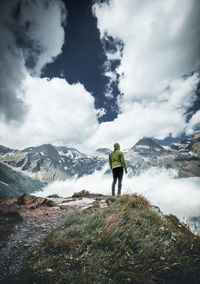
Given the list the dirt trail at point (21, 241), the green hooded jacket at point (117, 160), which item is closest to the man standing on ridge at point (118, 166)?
the green hooded jacket at point (117, 160)

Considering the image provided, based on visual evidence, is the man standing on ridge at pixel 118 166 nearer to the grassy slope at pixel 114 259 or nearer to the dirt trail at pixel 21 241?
the dirt trail at pixel 21 241

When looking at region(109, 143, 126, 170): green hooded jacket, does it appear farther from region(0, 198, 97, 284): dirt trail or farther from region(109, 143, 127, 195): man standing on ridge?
region(0, 198, 97, 284): dirt trail

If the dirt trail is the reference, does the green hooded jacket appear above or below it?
above

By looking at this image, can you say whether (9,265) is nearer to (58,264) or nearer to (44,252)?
(44,252)

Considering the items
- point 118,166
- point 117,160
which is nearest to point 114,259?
point 118,166

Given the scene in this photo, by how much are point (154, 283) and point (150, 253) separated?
527 mm

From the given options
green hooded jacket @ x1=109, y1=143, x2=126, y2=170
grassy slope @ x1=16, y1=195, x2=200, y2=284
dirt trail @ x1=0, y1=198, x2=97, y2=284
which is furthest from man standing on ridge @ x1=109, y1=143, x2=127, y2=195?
grassy slope @ x1=16, y1=195, x2=200, y2=284

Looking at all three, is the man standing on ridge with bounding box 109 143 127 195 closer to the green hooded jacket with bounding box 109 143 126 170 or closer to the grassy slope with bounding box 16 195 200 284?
the green hooded jacket with bounding box 109 143 126 170

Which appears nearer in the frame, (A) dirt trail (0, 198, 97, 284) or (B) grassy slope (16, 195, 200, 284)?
(B) grassy slope (16, 195, 200, 284)

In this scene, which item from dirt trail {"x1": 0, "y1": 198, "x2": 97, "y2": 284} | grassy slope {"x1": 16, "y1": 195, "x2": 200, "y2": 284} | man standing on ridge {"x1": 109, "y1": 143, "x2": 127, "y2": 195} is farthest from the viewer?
man standing on ridge {"x1": 109, "y1": 143, "x2": 127, "y2": 195}

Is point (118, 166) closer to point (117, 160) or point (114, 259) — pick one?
point (117, 160)

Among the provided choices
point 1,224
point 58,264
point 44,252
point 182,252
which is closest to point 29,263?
point 44,252

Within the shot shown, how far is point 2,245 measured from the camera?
3527 millimetres

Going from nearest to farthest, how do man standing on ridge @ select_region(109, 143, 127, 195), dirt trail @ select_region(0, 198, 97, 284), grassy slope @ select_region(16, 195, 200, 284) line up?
1. grassy slope @ select_region(16, 195, 200, 284)
2. dirt trail @ select_region(0, 198, 97, 284)
3. man standing on ridge @ select_region(109, 143, 127, 195)
